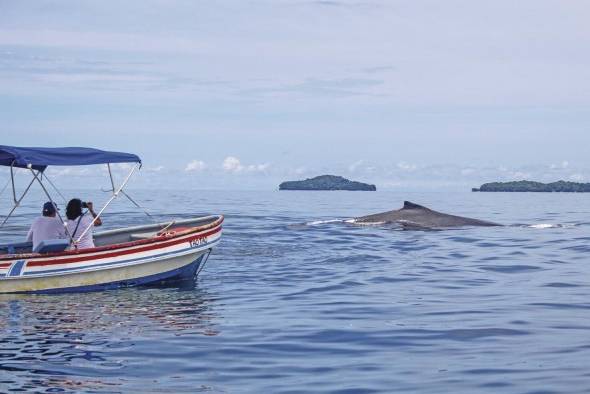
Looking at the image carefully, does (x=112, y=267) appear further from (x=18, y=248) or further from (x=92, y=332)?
(x=92, y=332)

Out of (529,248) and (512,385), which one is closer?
(512,385)

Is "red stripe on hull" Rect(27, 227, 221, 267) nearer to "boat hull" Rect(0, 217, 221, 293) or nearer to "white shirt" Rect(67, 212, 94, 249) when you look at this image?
"boat hull" Rect(0, 217, 221, 293)

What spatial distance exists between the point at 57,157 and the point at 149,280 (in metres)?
3.78

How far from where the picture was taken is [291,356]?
44.7 ft

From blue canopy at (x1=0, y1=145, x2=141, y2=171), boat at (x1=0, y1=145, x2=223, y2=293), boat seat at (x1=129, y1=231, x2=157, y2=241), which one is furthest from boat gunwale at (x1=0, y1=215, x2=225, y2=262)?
boat seat at (x1=129, y1=231, x2=157, y2=241)

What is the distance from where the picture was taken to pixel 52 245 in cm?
2123

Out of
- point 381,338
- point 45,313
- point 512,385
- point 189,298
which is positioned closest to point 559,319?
point 381,338

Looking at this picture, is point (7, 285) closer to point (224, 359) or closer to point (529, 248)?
point (224, 359)

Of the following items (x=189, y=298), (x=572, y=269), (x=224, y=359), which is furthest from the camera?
(x=572, y=269)

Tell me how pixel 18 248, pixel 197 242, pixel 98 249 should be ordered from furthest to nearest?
pixel 18 248 < pixel 197 242 < pixel 98 249

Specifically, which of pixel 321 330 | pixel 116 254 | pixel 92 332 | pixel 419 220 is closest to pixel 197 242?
pixel 116 254

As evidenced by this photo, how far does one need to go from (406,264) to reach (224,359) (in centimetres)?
1444

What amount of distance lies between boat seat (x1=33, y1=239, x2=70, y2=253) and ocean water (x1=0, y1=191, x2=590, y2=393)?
107cm

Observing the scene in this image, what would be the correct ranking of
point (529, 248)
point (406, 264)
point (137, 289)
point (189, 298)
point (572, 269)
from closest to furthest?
point (189, 298) → point (137, 289) → point (572, 269) → point (406, 264) → point (529, 248)
